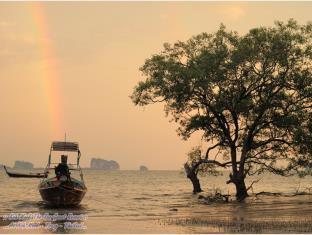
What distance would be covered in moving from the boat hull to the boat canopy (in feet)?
9.63

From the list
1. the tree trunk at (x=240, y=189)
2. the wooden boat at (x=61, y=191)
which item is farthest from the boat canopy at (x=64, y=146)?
the tree trunk at (x=240, y=189)

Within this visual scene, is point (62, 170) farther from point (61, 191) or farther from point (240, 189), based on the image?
point (240, 189)

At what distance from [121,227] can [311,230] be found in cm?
907

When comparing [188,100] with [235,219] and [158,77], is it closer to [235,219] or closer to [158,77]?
[158,77]

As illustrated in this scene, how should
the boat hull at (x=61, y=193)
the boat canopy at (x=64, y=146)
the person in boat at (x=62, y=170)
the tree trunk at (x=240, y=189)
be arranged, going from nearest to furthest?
the person in boat at (x=62, y=170) < the boat hull at (x=61, y=193) < the boat canopy at (x=64, y=146) < the tree trunk at (x=240, y=189)

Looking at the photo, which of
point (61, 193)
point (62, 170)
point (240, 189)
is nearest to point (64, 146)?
point (62, 170)

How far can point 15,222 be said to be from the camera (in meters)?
30.2

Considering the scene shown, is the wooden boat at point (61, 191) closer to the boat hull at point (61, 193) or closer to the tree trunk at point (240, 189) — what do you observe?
the boat hull at point (61, 193)

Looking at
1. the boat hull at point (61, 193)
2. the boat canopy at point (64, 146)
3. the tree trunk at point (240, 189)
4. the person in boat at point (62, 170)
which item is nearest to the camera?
the person in boat at point (62, 170)

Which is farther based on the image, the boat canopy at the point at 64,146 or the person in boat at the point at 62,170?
the boat canopy at the point at 64,146

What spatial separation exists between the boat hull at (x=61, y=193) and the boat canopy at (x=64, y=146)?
2937 mm

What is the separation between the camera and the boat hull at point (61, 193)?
142ft

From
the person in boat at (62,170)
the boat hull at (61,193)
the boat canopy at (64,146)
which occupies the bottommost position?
the boat hull at (61,193)

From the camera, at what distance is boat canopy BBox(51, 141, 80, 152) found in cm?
4503
